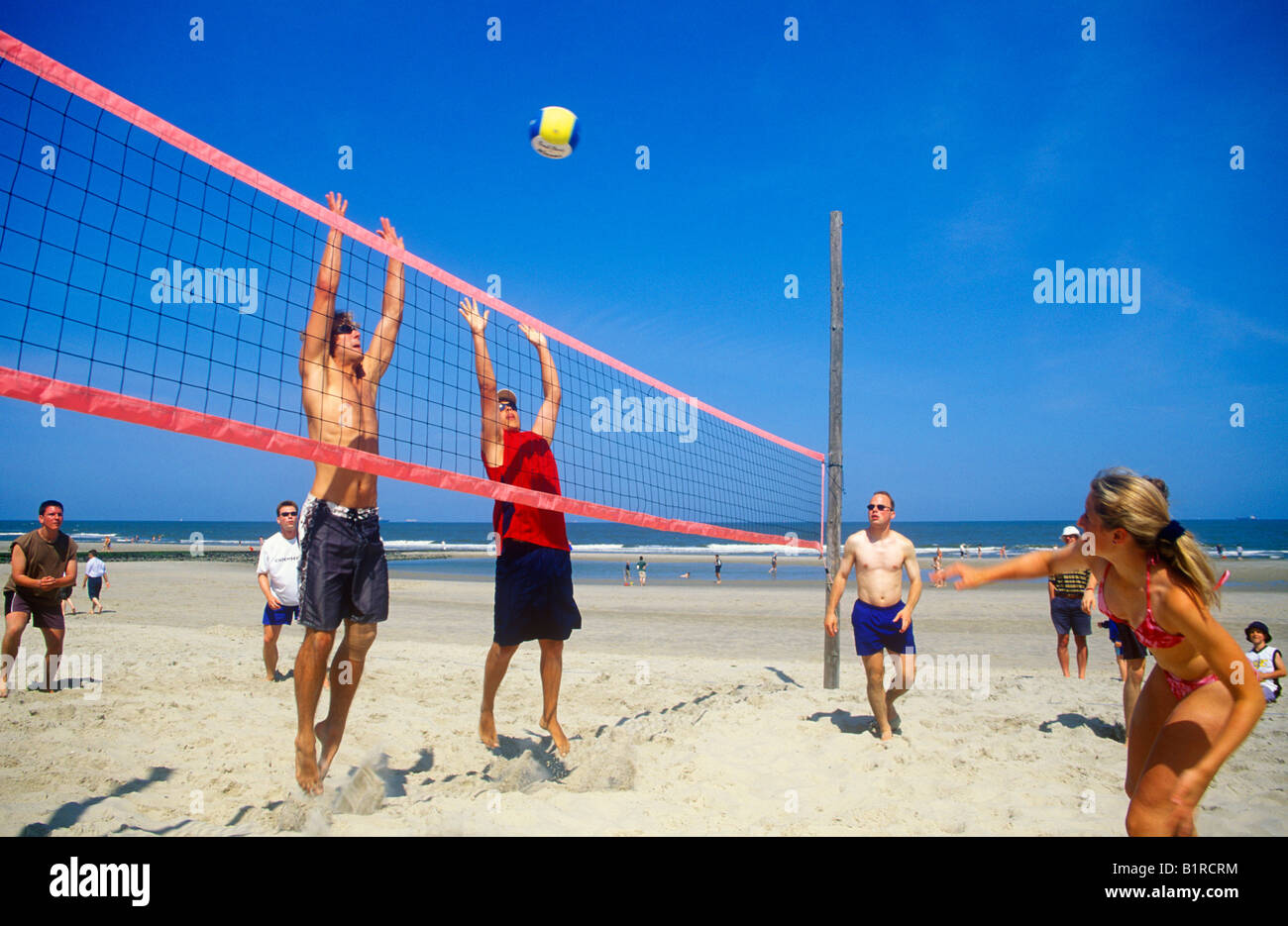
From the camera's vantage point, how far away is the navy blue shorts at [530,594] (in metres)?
3.93

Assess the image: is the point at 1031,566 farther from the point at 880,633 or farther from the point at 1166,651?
the point at 880,633

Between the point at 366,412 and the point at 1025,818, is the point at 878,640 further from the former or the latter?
the point at 366,412

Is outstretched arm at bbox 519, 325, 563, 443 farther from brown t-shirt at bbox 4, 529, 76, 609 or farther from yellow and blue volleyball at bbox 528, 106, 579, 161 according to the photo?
brown t-shirt at bbox 4, 529, 76, 609

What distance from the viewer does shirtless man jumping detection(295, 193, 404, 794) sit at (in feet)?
10.2

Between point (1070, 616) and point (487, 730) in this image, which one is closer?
point (487, 730)

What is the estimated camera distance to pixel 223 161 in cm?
287

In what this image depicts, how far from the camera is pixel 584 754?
13.0ft

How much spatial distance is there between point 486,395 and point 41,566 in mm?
4101

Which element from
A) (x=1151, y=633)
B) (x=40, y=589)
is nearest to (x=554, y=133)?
(x=1151, y=633)

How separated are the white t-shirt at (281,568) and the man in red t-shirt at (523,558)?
2.75m

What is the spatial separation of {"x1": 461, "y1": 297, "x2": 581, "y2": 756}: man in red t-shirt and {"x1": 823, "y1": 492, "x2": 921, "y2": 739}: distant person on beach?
5.85ft

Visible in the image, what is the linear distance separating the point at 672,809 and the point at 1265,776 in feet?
10.2

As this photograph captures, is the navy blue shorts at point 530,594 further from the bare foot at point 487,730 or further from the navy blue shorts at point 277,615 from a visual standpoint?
the navy blue shorts at point 277,615
